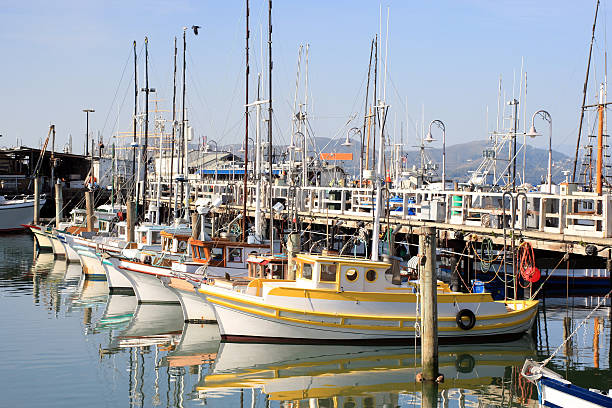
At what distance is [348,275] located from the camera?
66.2 ft

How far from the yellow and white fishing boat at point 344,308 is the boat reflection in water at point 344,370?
0.41m

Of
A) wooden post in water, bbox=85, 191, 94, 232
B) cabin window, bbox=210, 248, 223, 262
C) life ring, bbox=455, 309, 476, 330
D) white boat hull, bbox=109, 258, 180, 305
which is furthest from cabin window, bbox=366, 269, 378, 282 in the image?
wooden post in water, bbox=85, 191, 94, 232

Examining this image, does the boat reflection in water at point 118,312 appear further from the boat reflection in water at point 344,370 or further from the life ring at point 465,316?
the life ring at point 465,316

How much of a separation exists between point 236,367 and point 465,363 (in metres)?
6.07

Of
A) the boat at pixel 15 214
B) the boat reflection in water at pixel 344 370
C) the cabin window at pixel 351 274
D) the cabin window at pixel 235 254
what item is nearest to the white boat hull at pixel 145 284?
the cabin window at pixel 235 254

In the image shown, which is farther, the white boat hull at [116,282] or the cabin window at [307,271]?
the white boat hull at [116,282]

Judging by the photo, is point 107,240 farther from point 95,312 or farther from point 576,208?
point 576,208

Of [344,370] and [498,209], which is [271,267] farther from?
[498,209]

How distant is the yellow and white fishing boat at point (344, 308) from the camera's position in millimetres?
20141

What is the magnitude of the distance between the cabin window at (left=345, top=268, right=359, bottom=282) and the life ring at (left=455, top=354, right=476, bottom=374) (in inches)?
138

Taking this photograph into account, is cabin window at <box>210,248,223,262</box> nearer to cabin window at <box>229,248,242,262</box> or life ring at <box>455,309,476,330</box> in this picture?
cabin window at <box>229,248,242,262</box>

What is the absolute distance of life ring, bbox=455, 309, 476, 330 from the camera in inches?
810

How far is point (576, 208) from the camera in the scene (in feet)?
90.0

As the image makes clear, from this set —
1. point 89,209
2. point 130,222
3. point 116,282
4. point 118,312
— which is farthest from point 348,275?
point 89,209
